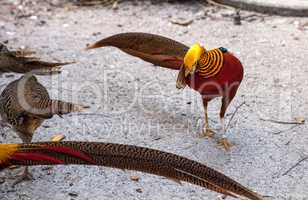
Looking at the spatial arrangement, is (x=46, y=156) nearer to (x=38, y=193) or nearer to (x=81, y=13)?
(x=38, y=193)

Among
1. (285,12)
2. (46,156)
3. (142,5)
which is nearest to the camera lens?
(46,156)

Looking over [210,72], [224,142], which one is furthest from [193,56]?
[224,142]

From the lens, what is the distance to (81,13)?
5.76 metres

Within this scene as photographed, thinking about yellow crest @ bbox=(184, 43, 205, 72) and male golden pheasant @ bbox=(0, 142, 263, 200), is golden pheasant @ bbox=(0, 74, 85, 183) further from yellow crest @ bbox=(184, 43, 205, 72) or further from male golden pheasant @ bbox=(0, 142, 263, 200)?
yellow crest @ bbox=(184, 43, 205, 72)

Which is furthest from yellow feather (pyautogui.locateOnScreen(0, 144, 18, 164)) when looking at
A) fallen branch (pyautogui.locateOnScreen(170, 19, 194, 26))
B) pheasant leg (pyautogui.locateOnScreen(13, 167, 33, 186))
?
fallen branch (pyautogui.locateOnScreen(170, 19, 194, 26))

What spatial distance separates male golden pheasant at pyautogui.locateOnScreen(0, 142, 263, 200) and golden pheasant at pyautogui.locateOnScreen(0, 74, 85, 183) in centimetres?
53

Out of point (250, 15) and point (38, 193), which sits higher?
point (250, 15)

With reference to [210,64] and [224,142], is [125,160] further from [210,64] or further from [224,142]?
[224,142]

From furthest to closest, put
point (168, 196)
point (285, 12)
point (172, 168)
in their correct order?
1. point (285, 12)
2. point (168, 196)
3. point (172, 168)

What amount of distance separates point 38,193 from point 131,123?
95cm

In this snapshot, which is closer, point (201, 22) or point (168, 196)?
point (168, 196)

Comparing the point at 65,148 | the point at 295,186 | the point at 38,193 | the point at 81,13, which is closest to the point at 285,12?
the point at 81,13

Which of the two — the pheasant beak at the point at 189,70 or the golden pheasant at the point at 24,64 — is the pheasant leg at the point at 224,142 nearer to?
the pheasant beak at the point at 189,70

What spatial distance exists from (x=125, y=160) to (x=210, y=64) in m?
1.09
